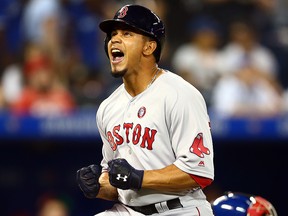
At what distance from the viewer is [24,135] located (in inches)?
295

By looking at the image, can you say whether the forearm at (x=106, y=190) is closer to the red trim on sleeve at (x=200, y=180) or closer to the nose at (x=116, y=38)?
the red trim on sleeve at (x=200, y=180)

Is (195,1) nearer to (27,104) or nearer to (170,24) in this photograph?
(170,24)

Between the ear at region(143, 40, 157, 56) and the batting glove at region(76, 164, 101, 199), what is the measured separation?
65 cm

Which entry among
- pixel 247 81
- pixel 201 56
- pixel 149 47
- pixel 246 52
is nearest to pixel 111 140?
pixel 149 47

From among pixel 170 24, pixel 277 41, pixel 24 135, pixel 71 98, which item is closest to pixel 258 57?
pixel 277 41

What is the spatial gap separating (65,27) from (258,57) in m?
2.16

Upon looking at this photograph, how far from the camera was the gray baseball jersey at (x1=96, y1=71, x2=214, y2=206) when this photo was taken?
12.3 ft

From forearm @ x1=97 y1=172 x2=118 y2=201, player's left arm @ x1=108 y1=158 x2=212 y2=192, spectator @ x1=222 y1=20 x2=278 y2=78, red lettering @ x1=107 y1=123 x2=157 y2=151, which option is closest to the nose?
red lettering @ x1=107 y1=123 x2=157 y2=151

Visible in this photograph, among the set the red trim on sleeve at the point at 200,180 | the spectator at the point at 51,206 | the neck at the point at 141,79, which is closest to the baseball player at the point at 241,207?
the red trim on sleeve at the point at 200,180

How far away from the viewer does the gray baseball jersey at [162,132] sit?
3.75 meters

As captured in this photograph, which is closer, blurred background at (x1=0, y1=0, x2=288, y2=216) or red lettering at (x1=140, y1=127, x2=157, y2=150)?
red lettering at (x1=140, y1=127, x2=157, y2=150)

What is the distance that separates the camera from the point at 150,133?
12.7 ft

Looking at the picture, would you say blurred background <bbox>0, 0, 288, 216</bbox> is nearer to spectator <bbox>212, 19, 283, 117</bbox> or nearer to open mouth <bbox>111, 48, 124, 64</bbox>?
A: spectator <bbox>212, 19, 283, 117</bbox>

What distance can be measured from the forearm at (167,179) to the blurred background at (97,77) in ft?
12.5
